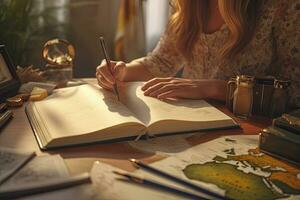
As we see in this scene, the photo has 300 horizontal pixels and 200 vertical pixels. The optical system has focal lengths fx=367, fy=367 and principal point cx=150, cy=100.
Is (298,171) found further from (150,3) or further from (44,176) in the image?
(150,3)

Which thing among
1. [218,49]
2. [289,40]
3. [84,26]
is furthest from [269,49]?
[84,26]

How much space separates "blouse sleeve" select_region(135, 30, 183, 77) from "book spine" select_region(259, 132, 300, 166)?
0.75 m

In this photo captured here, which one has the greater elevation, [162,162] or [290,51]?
[290,51]

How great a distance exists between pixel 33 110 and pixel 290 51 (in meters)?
0.77

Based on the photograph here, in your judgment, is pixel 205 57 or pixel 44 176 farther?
pixel 205 57

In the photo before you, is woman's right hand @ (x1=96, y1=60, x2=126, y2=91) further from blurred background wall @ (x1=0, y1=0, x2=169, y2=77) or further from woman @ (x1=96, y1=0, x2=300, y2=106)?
blurred background wall @ (x1=0, y1=0, x2=169, y2=77)

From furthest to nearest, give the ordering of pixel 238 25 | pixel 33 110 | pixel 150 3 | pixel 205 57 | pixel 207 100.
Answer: pixel 150 3, pixel 205 57, pixel 238 25, pixel 207 100, pixel 33 110

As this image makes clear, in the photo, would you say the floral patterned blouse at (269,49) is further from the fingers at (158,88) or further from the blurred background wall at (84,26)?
the blurred background wall at (84,26)

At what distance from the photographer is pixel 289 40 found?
1120 mm

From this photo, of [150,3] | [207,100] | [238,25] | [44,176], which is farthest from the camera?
[150,3]

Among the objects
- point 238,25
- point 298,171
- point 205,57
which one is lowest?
point 298,171

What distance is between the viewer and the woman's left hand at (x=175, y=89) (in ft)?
3.19

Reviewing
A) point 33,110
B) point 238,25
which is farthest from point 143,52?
point 33,110

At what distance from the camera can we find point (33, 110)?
0.87 m
